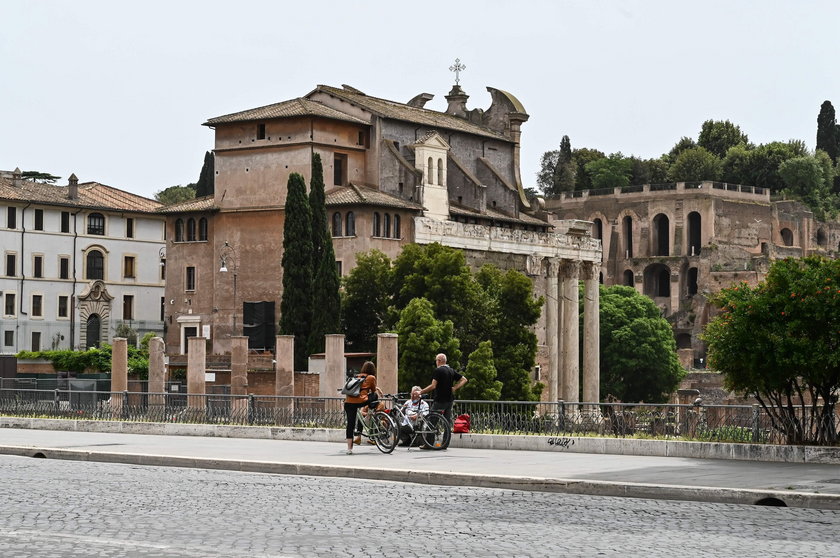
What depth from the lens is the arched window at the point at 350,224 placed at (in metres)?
66.8

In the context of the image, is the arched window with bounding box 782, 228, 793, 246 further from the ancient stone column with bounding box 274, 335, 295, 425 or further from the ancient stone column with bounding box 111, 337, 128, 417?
the ancient stone column with bounding box 111, 337, 128, 417

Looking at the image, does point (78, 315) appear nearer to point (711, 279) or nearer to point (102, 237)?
point (102, 237)

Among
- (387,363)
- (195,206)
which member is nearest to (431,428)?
(387,363)

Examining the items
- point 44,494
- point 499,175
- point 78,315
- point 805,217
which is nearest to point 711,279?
point 805,217

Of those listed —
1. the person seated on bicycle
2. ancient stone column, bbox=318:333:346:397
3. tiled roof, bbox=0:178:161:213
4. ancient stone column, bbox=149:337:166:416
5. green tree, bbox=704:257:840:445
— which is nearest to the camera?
green tree, bbox=704:257:840:445

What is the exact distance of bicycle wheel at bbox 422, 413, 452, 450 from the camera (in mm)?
23781

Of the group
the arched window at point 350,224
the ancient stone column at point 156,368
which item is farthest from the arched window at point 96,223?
the ancient stone column at point 156,368

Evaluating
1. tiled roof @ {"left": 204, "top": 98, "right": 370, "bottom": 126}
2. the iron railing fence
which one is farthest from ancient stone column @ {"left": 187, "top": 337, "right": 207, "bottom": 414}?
tiled roof @ {"left": 204, "top": 98, "right": 370, "bottom": 126}

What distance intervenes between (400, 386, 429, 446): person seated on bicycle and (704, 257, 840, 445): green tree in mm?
4813

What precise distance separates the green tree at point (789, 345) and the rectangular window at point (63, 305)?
70092 millimetres

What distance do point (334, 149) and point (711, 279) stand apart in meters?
64.0

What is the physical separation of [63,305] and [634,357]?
35.3 metres

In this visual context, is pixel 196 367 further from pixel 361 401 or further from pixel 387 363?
pixel 361 401

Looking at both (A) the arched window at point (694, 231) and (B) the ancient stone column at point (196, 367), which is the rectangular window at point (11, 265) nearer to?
(B) the ancient stone column at point (196, 367)
